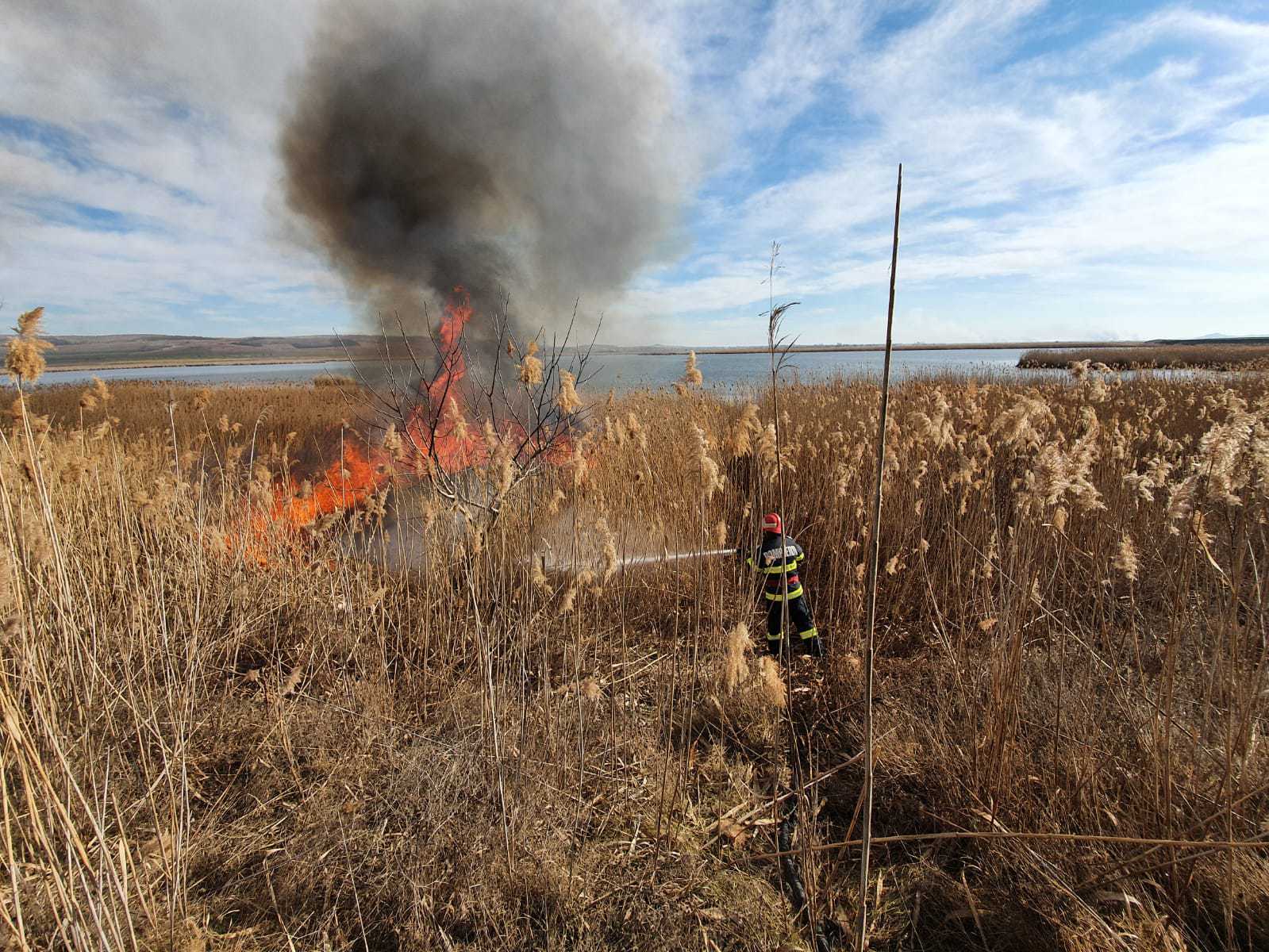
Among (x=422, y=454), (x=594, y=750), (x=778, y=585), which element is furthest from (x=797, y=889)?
(x=422, y=454)

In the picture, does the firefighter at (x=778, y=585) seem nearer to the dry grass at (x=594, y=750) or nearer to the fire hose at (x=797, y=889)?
the dry grass at (x=594, y=750)

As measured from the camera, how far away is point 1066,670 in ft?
9.00

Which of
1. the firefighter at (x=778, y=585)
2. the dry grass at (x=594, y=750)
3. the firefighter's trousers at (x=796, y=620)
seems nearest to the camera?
the dry grass at (x=594, y=750)

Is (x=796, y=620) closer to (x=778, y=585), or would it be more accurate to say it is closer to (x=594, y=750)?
(x=778, y=585)

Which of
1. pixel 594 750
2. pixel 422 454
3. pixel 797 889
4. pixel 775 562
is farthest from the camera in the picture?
pixel 775 562

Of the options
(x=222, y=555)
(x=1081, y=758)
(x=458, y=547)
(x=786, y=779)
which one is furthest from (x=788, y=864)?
(x=222, y=555)

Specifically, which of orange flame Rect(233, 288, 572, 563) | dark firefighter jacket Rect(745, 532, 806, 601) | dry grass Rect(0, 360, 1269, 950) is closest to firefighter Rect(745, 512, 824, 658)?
dark firefighter jacket Rect(745, 532, 806, 601)

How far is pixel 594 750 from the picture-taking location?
267 centimetres

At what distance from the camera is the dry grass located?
1690mm

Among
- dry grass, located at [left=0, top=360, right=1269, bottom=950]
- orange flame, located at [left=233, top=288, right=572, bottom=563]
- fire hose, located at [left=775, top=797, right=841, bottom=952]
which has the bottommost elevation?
fire hose, located at [left=775, top=797, right=841, bottom=952]

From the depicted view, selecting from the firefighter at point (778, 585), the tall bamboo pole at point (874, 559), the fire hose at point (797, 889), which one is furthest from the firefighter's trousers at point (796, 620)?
the tall bamboo pole at point (874, 559)

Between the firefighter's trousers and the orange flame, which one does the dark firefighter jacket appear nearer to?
the firefighter's trousers

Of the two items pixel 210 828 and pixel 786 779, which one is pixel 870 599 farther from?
pixel 210 828

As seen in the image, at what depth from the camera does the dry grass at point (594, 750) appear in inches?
66.6
